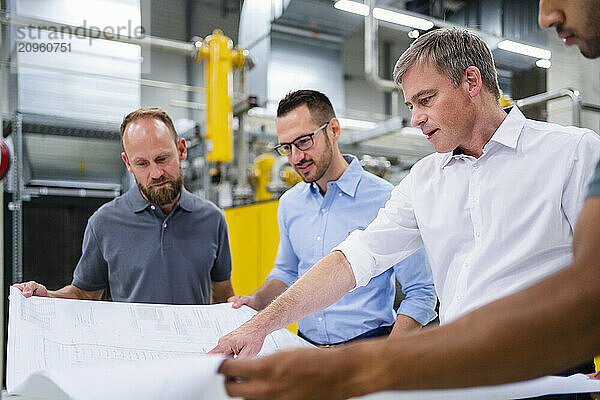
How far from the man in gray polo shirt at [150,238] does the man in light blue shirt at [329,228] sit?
25 cm

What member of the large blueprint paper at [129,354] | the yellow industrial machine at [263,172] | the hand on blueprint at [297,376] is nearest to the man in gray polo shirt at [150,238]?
the large blueprint paper at [129,354]

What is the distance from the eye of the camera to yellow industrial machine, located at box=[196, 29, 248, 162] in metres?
3.03

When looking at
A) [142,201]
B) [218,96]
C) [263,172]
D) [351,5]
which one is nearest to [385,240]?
[142,201]

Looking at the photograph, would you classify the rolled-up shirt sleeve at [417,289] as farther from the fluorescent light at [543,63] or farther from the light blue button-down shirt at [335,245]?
the fluorescent light at [543,63]

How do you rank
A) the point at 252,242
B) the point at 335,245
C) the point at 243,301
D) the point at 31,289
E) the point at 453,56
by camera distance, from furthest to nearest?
the point at 252,242 < the point at 335,245 < the point at 243,301 < the point at 31,289 < the point at 453,56

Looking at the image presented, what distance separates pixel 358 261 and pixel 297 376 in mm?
721

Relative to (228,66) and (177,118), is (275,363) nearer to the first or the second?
(228,66)

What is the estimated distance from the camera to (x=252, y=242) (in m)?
2.88

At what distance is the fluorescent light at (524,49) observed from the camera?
5.26 meters

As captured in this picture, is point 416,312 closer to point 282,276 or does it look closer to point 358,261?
point 358,261

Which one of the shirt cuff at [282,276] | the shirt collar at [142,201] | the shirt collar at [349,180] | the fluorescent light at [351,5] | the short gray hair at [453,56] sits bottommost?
the shirt cuff at [282,276]

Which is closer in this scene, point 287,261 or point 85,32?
point 287,261

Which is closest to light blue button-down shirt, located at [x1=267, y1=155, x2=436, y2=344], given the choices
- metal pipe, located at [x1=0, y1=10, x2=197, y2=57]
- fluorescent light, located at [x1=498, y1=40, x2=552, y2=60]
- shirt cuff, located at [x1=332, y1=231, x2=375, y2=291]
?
shirt cuff, located at [x1=332, y1=231, x2=375, y2=291]

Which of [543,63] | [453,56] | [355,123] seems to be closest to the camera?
[453,56]
